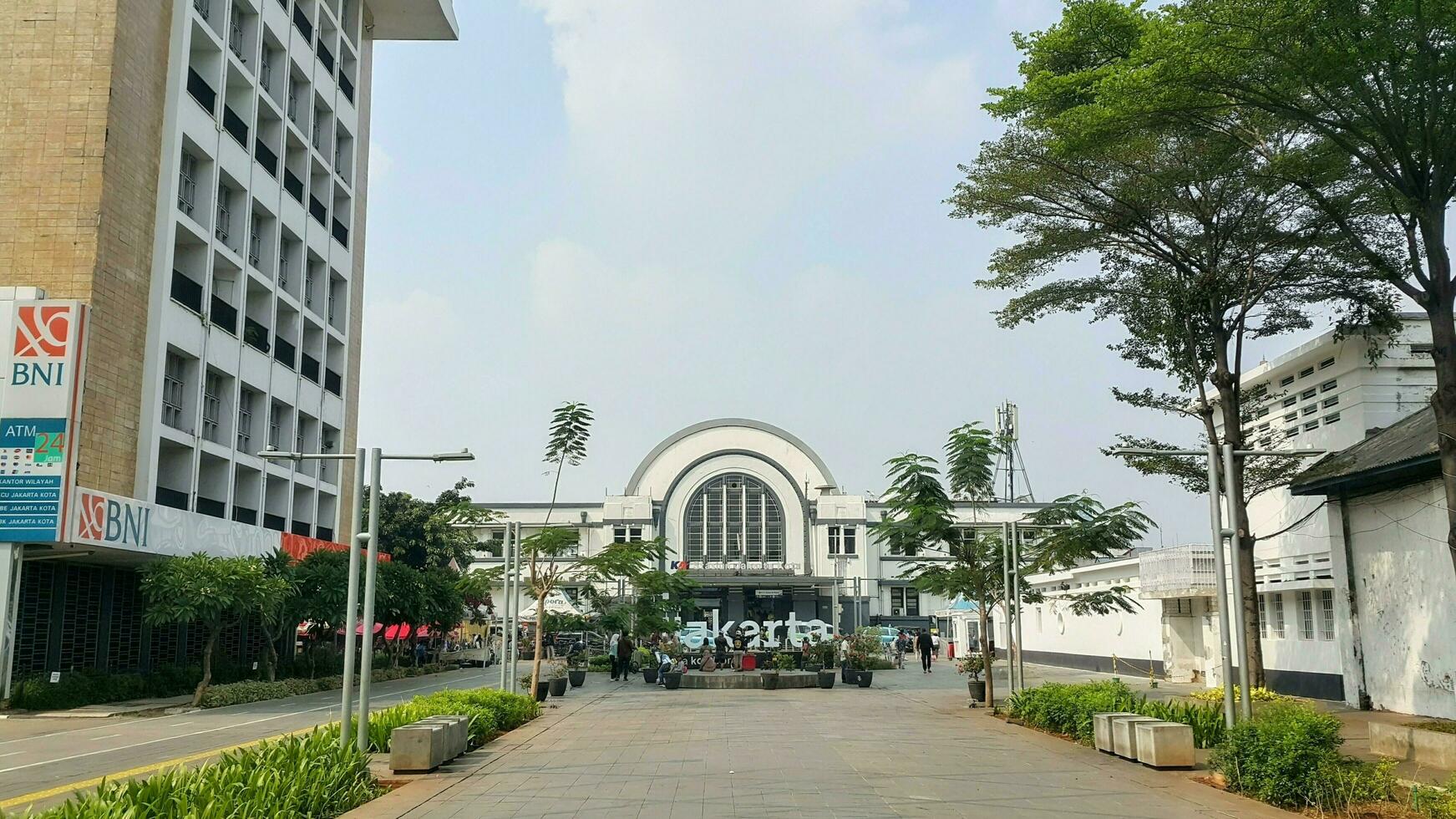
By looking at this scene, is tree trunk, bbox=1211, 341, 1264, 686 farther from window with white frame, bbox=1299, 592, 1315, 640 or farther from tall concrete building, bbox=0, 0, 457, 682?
tall concrete building, bbox=0, 0, 457, 682

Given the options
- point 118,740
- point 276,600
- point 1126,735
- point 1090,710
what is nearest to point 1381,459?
point 1090,710

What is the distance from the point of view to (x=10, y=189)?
89.9 ft

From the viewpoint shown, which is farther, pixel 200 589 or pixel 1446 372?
pixel 200 589

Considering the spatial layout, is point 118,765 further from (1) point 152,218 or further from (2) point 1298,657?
(2) point 1298,657

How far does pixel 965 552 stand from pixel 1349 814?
623 inches

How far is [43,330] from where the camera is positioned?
1004 inches

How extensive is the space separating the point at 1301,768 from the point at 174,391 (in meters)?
29.1

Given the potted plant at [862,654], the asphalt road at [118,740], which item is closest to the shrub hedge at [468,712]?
the asphalt road at [118,740]

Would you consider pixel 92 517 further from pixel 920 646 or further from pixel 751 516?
pixel 751 516

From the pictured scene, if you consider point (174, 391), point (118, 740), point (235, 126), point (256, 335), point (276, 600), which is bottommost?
point (118, 740)

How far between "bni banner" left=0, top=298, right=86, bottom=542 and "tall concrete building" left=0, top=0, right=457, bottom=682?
0.79 meters

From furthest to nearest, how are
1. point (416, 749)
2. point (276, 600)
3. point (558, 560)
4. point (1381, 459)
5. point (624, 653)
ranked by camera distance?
point (624, 653) → point (558, 560) → point (276, 600) → point (1381, 459) → point (416, 749)

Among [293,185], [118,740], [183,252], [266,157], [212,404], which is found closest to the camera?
[118,740]

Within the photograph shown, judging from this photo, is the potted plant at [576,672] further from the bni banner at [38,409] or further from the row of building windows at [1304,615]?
the row of building windows at [1304,615]
